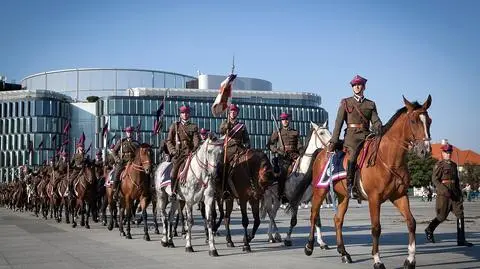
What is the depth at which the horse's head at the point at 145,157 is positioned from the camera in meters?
17.4

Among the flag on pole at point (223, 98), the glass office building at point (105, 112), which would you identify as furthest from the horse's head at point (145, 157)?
the glass office building at point (105, 112)

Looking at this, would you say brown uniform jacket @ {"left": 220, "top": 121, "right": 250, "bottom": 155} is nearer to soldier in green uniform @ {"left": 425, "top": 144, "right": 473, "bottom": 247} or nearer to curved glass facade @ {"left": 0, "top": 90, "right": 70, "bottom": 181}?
soldier in green uniform @ {"left": 425, "top": 144, "right": 473, "bottom": 247}

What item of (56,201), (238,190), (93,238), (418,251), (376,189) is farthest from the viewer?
(56,201)

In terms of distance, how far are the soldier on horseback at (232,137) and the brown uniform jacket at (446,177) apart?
15.8 ft

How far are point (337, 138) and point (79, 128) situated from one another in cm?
12170

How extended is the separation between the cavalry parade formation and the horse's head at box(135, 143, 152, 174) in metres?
0.03

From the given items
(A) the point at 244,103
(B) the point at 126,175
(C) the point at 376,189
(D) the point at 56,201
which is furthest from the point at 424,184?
(C) the point at 376,189

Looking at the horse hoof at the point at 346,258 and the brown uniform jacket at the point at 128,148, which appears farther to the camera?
the brown uniform jacket at the point at 128,148

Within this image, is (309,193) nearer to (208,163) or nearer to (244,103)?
(208,163)

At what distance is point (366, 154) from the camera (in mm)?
11008

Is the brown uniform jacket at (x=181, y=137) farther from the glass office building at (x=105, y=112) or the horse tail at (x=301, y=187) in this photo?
the glass office building at (x=105, y=112)

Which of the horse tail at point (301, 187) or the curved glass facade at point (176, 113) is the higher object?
the curved glass facade at point (176, 113)

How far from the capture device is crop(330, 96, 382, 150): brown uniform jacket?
460 inches

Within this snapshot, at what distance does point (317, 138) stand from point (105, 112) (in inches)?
4389
